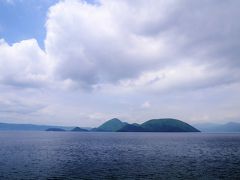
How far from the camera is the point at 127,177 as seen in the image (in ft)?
184

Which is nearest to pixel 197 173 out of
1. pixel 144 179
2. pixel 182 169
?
pixel 182 169

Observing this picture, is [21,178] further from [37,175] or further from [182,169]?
[182,169]

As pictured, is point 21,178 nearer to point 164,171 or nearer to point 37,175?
point 37,175

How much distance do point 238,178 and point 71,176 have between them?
4091cm

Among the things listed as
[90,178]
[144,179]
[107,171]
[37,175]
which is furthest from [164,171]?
[37,175]

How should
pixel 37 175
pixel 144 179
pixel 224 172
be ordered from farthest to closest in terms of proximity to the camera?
pixel 224 172
pixel 37 175
pixel 144 179

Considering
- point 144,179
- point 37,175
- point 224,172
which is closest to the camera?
point 144,179

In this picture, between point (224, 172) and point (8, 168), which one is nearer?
point (224, 172)

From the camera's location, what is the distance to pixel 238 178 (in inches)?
2176

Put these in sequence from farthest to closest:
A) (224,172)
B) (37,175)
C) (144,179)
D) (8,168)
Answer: (8,168)
(224,172)
(37,175)
(144,179)

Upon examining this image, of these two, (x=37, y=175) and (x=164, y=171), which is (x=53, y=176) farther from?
(x=164, y=171)

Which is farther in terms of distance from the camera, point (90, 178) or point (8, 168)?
point (8, 168)

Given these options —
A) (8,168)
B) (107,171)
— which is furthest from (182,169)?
(8,168)

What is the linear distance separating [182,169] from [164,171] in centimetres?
647
